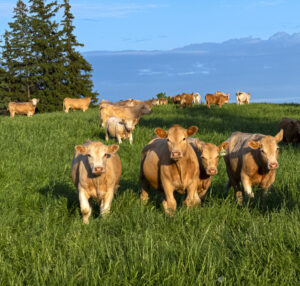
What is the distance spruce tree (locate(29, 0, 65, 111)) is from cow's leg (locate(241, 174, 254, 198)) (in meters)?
41.8

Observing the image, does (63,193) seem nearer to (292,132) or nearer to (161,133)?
(161,133)

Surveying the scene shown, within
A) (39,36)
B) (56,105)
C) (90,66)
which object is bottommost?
(56,105)

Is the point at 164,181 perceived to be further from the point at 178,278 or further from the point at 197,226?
the point at 178,278

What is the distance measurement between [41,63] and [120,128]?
117 feet

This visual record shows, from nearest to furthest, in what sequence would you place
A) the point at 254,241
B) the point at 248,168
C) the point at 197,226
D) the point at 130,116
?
1. the point at 254,241
2. the point at 197,226
3. the point at 248,168
4. the point at 130,116

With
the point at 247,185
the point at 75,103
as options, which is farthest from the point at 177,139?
the point at 75,103

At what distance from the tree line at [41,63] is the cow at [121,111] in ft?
92.6

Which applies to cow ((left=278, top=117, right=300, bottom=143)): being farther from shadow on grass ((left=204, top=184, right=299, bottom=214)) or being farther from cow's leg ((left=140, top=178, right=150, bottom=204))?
cow's leg ((left=140, top=178, right=150, bottom=204))

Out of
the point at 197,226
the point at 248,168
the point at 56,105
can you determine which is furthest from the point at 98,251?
the point at 56,105

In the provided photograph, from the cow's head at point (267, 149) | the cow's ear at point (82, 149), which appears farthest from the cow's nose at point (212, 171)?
the cow's ear at point (82, 149)

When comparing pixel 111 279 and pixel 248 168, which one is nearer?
pixel 111 279

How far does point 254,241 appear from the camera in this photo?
4.43 m

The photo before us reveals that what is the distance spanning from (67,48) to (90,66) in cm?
371

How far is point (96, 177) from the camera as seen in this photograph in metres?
6.55
